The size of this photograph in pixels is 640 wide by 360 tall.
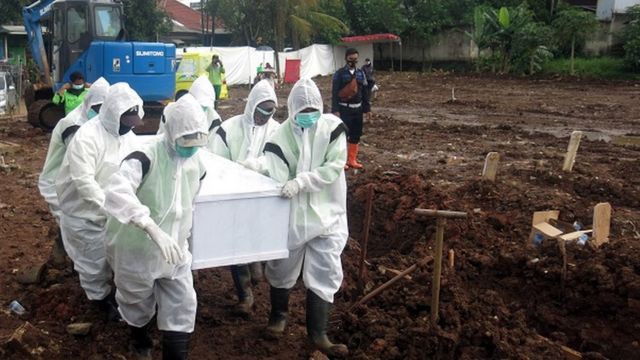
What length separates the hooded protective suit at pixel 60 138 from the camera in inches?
194

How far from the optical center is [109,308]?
15.3 feet

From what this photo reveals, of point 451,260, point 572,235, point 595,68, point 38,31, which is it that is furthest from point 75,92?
point 595,68

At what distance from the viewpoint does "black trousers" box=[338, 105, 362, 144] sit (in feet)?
30.8

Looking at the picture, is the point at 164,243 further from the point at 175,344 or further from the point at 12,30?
the point at 12,30

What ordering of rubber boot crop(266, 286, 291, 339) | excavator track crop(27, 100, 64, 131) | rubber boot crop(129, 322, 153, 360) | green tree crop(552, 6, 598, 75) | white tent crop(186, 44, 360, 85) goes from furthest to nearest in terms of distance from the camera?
white tent crop(186, 44, 360, 85), green tree crop(552, 6, 598, 75), excavator track crop(27, 100, 64, 131), rubber boot crop(266, 286, 291, 339), rubber boot crop(129, 322, 153, 360)

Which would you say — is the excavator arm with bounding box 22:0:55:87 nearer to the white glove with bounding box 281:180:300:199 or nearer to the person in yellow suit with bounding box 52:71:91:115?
the person in yellow suit with bounding box 52:71:91:115

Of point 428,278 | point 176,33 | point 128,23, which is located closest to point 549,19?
point 128,23

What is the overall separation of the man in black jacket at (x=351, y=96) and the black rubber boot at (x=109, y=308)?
206 inches

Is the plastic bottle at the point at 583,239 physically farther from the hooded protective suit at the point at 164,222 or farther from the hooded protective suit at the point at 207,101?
the hooded protective suit at the point at 164,222

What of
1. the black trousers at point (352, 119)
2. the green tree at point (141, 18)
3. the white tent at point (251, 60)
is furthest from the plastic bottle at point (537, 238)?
the green tree at point (141, 18)

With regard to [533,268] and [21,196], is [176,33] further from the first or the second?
[533,268]

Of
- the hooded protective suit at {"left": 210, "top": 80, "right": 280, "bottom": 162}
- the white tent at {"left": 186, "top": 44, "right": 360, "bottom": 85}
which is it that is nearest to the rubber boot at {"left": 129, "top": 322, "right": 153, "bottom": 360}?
the hooded protective suit at {"left": 210, "top": 80, "right": 280, "bottom": 162}

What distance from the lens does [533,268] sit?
5.35 m

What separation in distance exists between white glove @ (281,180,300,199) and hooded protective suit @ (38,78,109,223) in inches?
75.8
